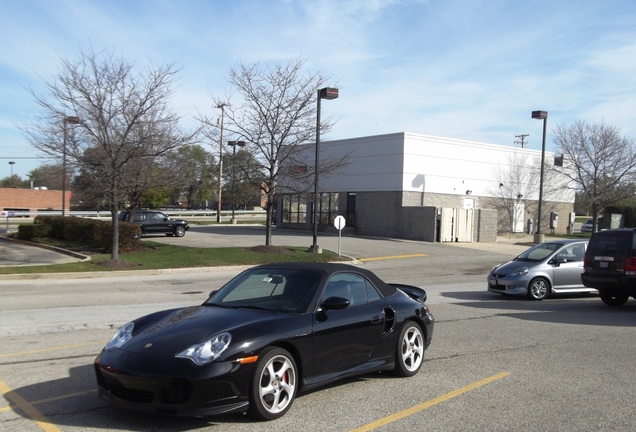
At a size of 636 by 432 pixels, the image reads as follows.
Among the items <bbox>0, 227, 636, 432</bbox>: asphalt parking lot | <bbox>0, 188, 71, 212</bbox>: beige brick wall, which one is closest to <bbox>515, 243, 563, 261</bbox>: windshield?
<bbox>0, 227, 636, 432</bbox>: asphalt parking lot

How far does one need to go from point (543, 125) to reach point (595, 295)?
21354 millimetres

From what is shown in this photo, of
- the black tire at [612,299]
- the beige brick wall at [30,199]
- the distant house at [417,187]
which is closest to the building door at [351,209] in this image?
the distant house at [417,187]

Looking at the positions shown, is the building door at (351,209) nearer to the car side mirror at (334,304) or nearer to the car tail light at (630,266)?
the car tail light at (630,266)

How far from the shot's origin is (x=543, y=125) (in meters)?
35.3

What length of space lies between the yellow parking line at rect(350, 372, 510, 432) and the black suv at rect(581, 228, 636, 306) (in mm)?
6804

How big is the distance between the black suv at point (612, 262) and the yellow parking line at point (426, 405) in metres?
6.80

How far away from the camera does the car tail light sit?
41.4 feet

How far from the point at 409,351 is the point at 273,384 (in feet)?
7.29

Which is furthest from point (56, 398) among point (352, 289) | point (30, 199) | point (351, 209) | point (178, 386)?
point (30, 199)

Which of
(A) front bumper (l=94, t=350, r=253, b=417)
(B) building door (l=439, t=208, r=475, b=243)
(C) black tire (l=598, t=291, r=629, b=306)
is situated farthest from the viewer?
(B) building door (l=439, t=208, r=475, b=243)

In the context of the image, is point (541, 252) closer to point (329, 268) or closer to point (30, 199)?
point (329, 268)

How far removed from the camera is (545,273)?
1505cm

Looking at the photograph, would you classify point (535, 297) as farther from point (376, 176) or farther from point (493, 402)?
point (376, 176)

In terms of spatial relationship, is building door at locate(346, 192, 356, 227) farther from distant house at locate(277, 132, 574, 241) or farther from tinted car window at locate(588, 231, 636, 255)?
tinted car window at locate(588, 231, 636, 255)
